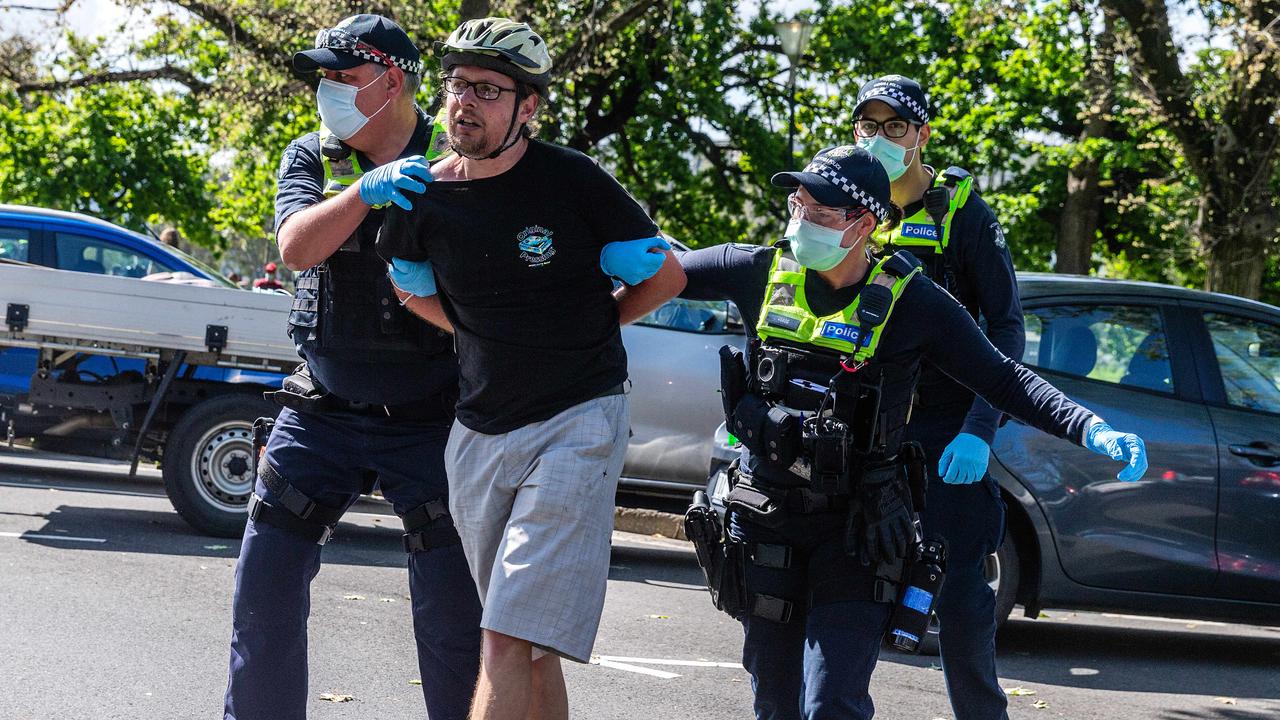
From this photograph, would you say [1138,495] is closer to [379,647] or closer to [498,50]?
[379,647]

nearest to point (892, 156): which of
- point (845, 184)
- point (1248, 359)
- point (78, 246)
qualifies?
point (845, 184)

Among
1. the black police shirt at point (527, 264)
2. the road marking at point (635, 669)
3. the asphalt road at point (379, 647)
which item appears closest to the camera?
the black police shirt at point (527, 264)

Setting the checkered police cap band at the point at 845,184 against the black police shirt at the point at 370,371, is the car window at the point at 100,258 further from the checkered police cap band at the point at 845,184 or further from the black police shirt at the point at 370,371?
the checkered police cap band at the point at 845,184

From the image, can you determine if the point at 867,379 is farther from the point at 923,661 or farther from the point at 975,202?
the point at 923,661

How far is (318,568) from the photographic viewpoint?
11.6 feet

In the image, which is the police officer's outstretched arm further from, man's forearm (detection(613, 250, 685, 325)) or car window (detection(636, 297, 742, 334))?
car window (detection(636, 297, 742, 334))

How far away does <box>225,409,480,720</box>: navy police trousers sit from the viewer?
347 centimetres

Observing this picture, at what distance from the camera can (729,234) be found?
2200 centimetres

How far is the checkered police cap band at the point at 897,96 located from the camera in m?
4.09

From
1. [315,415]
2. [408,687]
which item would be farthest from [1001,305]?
[408,687]

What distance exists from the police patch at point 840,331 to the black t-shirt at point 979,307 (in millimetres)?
Result: 626

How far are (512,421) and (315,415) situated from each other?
75cm

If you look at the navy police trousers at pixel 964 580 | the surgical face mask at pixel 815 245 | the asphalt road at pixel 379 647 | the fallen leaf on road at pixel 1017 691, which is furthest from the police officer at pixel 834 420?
the fallen leaf on road at pixel 1017 691

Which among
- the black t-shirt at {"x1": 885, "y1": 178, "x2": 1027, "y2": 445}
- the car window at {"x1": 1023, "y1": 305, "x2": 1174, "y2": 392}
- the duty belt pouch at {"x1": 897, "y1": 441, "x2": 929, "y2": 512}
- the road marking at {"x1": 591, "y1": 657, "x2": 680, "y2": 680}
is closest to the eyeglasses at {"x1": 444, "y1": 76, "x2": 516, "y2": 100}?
the duty belt pouch at {"x1": 897, "y1": 441, "x2": 929, "y2": 512}
